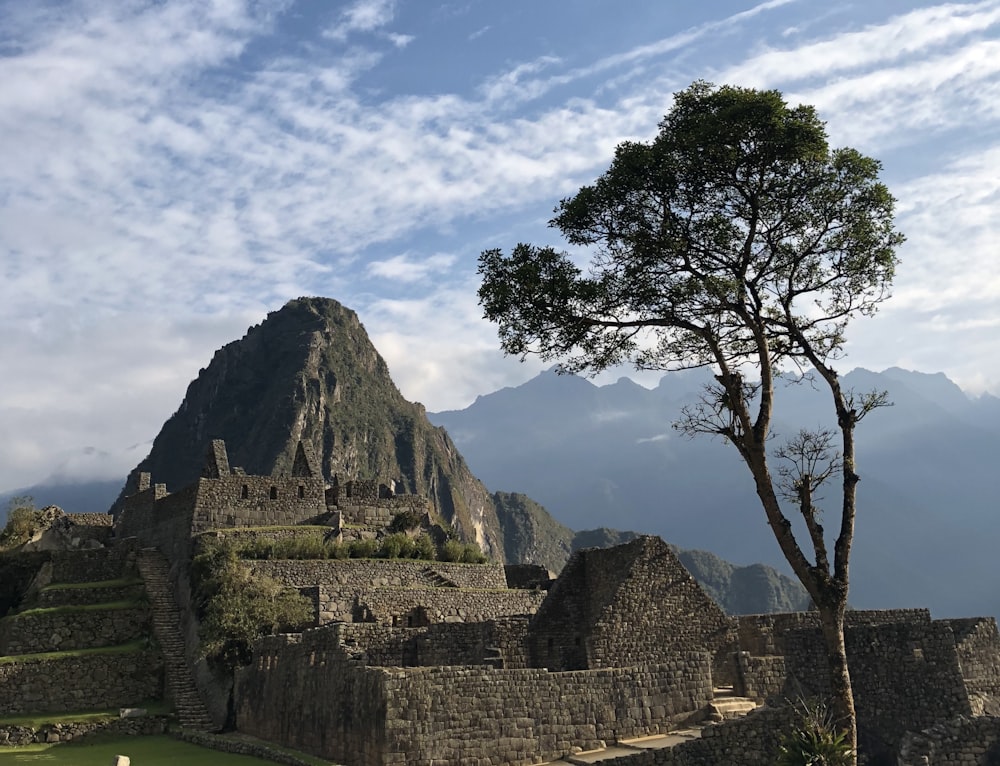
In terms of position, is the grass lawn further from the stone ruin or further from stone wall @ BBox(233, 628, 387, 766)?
the stone ruin

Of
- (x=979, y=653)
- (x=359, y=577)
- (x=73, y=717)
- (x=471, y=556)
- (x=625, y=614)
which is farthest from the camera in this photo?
(x=471, y=556)

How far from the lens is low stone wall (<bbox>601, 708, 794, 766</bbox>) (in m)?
14.9

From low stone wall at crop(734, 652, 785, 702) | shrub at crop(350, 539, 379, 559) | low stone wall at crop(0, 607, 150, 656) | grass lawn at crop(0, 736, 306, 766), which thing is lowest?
grass lawn at crop(0, 736, 306, 766)

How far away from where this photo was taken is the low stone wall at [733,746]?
48.9 ft

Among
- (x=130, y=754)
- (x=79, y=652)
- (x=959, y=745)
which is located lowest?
(x=130, y=754)

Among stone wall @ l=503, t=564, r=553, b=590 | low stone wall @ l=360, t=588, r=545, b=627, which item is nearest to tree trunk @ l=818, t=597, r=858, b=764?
low stone wall @ l=360, t=588, r=545, b=627

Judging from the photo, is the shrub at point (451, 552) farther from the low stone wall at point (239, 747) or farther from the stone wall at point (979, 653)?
the stone wall at point (979, 653)

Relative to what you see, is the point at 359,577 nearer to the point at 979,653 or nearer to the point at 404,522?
the point at 404,522

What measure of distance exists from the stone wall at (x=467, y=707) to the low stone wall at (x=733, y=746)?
6.61 feet

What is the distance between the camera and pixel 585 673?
1705 cm

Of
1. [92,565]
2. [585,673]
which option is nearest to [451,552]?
[92,565]

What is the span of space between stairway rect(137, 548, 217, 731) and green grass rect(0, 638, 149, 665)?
0.63 m

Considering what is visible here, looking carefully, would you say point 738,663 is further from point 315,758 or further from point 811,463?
point 315,758

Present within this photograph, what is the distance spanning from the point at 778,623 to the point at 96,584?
2198 centimetres
